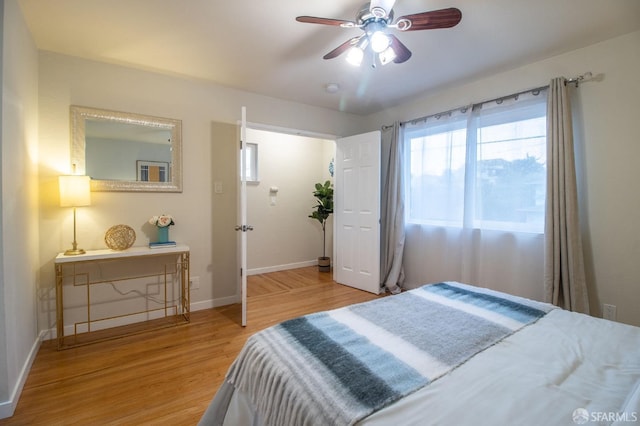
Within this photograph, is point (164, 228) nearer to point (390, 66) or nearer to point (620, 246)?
point (390, 66)

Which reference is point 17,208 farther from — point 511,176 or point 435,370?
point 511,176

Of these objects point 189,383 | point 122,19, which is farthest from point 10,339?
point 122,19

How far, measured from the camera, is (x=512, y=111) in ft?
9.09

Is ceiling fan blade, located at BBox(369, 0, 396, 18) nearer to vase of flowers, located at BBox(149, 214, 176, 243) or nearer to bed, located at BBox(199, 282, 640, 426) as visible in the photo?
bed, located at BBox(199, 282, 640, 426)

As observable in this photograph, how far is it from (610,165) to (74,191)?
4.21 meters

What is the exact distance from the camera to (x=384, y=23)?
1.71 m

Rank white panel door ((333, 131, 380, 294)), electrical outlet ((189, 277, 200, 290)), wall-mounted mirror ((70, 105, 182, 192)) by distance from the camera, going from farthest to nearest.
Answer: white panel door ((333, 131, 380, 294)) → electrical outlet ((189, 277, 200, 290)) → wall-mounted mirror ((70, 105, 182, 192))

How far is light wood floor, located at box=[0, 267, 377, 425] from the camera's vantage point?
5.35 ft

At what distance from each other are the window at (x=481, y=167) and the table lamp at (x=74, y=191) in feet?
10.9

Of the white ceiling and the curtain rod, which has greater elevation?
the white ceiling

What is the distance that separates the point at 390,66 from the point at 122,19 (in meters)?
2.11

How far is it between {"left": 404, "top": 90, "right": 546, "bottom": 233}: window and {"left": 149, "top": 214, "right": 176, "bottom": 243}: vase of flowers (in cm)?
276

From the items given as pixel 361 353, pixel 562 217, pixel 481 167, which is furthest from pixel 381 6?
pixel 562 217

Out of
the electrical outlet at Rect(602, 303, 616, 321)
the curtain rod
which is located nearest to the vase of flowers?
the curtain rod
